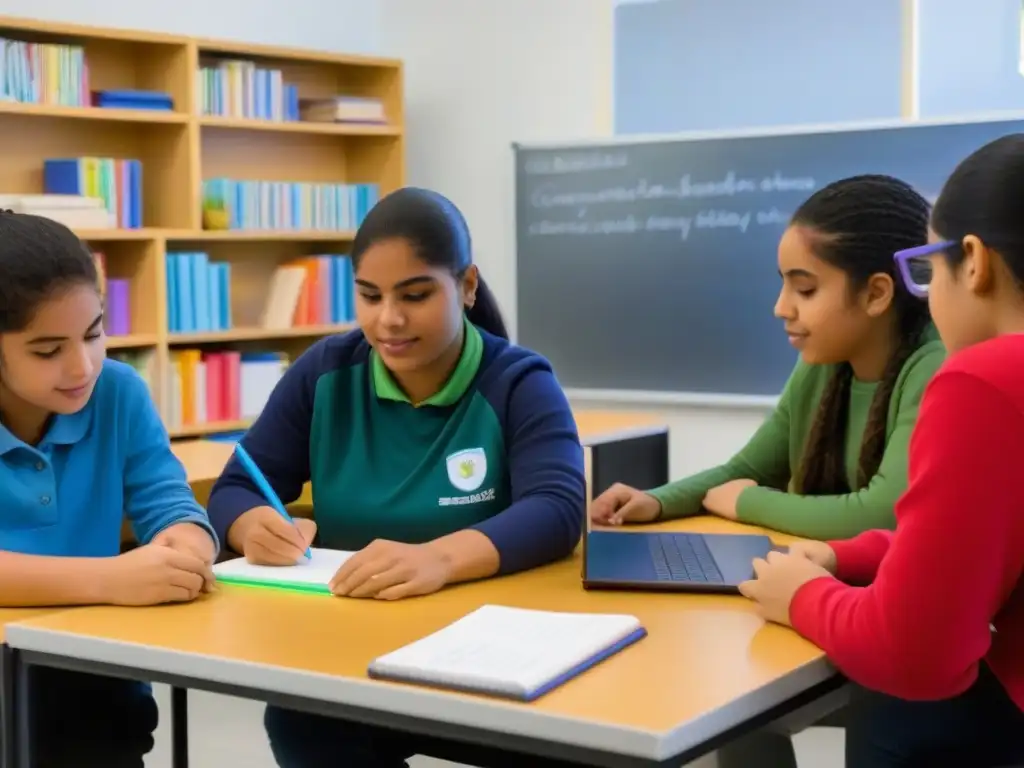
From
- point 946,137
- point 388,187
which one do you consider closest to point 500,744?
point 946,137

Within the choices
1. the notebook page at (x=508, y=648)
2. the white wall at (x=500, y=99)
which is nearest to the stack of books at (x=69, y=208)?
the white wall at (x=500, y=99)

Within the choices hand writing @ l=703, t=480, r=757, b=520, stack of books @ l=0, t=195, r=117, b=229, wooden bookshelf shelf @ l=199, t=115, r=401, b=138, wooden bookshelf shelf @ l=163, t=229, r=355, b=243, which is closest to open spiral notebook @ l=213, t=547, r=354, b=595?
hand writing @ l=703, t=480, r=757, b=520

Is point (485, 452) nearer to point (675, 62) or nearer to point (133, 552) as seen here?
point (133, 552)

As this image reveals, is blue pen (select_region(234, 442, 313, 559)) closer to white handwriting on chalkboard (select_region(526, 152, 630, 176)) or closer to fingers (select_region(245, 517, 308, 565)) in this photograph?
fingers (select_region(245, 517, 308, 565))

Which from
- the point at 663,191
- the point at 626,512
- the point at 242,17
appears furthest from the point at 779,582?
the point at 242,17

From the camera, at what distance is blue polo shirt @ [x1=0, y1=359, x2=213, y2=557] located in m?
1.71

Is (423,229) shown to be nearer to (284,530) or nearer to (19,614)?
(284,530)

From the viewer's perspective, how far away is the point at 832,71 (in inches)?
187

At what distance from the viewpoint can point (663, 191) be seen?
16.7ft

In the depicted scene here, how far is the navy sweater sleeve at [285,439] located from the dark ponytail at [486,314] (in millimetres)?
252

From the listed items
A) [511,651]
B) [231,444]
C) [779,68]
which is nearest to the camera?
[511,651]

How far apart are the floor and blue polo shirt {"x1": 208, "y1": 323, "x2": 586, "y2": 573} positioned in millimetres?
963

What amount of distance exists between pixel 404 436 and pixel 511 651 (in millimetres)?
715

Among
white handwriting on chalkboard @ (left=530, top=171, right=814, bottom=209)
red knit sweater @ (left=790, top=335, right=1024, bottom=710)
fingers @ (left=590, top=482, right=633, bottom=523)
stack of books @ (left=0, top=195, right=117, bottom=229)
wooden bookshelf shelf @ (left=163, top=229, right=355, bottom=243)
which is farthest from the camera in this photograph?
wooden bookshelf shelf @ (left=163, top=229, right=355, bottom=243)
